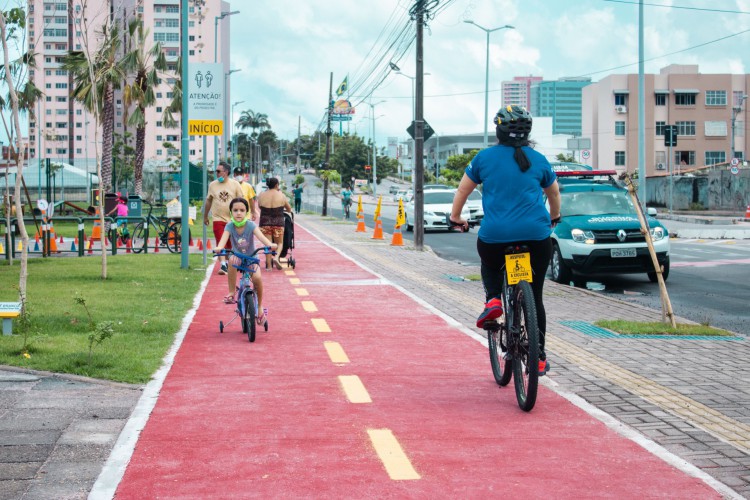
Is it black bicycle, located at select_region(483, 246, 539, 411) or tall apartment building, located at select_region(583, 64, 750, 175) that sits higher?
tall apartment building, located at select_region(583, 64, 750, 175)

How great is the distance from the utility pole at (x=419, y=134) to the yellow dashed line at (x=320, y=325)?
14.4m

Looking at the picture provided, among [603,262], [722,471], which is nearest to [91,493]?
[722,471]

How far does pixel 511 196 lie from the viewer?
6926 mm

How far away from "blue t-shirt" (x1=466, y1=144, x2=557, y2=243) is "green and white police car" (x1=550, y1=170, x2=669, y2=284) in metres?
9.25

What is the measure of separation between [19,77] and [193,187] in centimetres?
3423

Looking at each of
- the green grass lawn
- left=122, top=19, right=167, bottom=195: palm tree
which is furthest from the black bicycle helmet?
left=122, top=19, right=167, bottom=195: palm tree

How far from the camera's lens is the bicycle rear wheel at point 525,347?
21.4ft

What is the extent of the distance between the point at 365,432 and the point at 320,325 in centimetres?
501

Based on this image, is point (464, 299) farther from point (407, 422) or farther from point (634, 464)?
point (634, 464)

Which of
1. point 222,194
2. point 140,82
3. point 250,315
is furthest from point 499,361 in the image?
point 140,82

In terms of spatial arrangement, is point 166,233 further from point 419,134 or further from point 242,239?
point 242,239

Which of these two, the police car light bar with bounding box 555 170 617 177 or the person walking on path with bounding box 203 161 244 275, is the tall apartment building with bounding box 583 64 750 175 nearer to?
the police car light bar with bounding box 555 170 617 177

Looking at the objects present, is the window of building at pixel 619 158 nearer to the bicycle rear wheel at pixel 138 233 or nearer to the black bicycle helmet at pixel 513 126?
the bicycle rear wheel at pixel 138 233

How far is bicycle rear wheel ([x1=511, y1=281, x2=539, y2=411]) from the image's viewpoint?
6.52 meters
